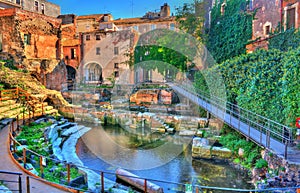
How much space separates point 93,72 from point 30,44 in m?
9.72

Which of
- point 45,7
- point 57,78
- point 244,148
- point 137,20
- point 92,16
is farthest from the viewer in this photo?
point 92,16

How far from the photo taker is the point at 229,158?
1197cm

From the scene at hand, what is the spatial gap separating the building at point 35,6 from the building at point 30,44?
18.2ft

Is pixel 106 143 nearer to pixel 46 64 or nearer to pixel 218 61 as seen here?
pixel 218 61

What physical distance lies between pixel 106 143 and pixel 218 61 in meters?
13.6

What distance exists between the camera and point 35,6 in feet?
126

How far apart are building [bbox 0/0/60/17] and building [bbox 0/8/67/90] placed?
5.54 metres

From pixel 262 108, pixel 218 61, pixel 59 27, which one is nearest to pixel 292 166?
pixel 262 108

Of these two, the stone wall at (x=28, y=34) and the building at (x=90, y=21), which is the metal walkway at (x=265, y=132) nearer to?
the stone wall at (x=28, y=34)

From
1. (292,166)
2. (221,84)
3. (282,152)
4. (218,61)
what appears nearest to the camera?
(292,166)

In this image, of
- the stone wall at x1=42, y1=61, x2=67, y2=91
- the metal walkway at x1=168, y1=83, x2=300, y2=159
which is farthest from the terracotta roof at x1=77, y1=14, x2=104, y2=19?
the metal walkway at x1=168, y1=83, x2=300, y2=159

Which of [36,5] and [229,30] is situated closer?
[229,30]

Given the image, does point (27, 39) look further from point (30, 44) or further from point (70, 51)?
point (70, 51)

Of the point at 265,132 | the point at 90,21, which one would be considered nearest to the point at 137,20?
the point at 90,21
